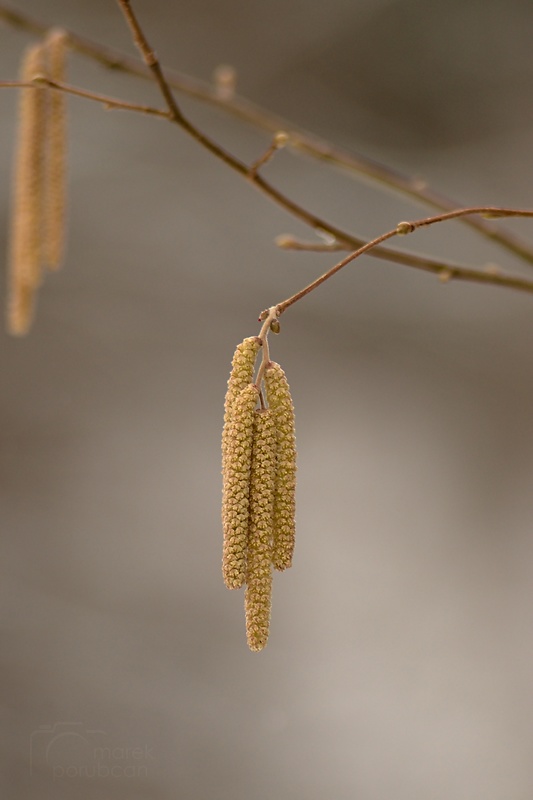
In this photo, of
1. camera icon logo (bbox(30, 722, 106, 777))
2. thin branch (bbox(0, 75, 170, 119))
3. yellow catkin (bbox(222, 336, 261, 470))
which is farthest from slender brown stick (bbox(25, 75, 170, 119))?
camera icon logo (bbox(30, 722, 106, 777))

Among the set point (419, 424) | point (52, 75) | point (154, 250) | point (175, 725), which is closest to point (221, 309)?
point (154, 250)

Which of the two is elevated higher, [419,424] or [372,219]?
[372,219]

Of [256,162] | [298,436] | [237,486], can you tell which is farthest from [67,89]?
[298,436]

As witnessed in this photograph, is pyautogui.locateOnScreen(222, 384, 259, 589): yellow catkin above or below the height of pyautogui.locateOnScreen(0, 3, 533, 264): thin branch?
below

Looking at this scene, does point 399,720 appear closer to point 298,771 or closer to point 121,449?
point 298,771

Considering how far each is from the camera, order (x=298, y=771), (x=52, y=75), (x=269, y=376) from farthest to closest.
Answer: (x=298, y=771) < (x=52, y=75) < (x=269, y=376)

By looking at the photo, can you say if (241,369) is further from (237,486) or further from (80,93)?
(80,93)

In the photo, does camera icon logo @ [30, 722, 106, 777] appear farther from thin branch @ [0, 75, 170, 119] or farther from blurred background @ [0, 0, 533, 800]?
thin branch @ [0, 75, 170, 119]
